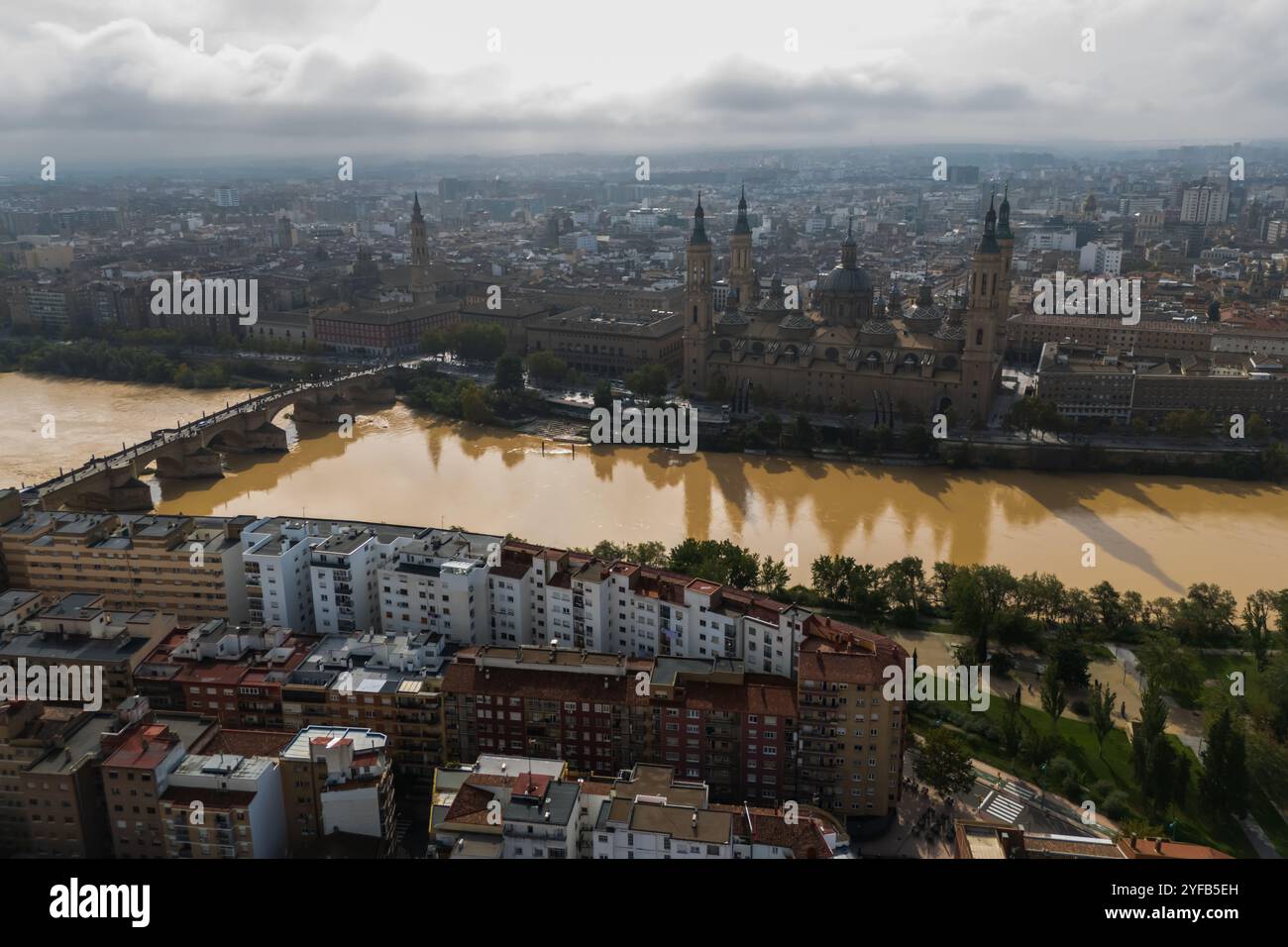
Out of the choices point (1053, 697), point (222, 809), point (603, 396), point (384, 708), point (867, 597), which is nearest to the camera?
point (222, 809)

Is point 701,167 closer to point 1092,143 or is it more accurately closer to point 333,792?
point 1092,143

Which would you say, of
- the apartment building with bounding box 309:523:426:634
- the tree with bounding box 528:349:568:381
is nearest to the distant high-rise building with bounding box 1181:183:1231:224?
the tree with bounding box 528:349:568:381

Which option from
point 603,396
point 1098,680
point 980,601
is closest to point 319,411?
point 603,396

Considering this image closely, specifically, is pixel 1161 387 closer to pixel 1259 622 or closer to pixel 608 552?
pixel 1259 622

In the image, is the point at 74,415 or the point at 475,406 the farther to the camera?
the point at 74,415

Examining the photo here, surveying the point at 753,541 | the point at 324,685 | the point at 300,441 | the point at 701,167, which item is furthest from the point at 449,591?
the point at 701,167
